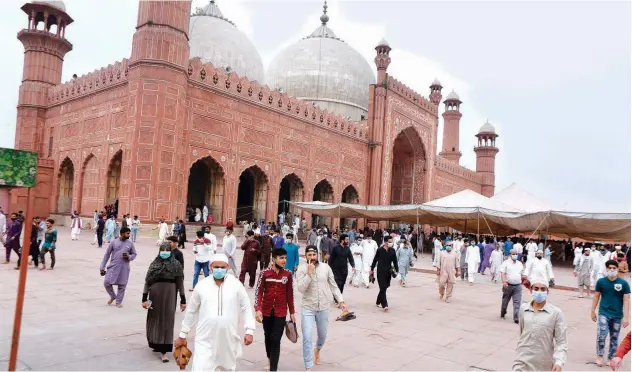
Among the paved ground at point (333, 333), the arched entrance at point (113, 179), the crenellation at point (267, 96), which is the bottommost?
the paved ground at point (333, 333)

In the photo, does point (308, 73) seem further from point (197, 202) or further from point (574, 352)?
point (574, 352)

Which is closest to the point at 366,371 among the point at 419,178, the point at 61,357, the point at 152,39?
the point at 61,357

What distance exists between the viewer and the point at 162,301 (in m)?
4.55

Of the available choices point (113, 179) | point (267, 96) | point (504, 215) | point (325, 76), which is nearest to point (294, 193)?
point (267, 96)

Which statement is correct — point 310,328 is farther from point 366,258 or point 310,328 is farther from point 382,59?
point 382,59

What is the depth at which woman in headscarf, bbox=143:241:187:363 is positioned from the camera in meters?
4.44

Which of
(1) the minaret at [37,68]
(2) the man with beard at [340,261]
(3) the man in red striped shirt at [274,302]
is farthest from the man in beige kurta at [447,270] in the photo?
(1) the minaret at [37,68]

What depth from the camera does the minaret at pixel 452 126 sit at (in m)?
40.3

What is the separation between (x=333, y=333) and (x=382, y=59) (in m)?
24.2

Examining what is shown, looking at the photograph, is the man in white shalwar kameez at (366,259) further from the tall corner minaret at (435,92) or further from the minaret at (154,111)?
the tall corner minaret at (435,92)

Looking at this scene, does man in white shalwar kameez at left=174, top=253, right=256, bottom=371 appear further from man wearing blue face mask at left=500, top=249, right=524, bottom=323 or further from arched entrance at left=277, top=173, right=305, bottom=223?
arched entrance at left=277, top=173, right=305, bottom=223

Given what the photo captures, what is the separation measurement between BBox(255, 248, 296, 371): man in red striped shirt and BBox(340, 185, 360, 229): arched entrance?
23.1 m

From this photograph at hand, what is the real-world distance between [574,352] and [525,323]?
2979 millimetres

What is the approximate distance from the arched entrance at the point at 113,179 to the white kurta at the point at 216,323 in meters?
16.7
